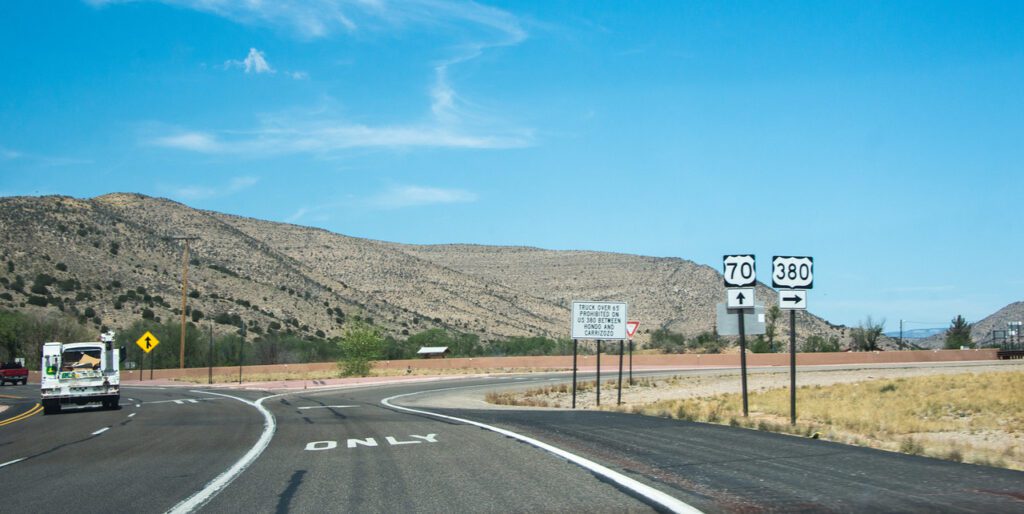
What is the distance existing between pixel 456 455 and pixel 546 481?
327cm

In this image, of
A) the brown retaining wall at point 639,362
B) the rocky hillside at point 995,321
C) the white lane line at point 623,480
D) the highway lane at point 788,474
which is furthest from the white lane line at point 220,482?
the rocky hillside at point 995,321

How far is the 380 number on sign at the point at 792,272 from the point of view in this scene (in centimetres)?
1941

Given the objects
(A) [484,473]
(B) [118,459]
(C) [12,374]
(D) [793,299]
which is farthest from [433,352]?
(A) [484,473]

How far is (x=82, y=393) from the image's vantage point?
3347 centimetres

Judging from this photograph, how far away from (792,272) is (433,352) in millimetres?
75526

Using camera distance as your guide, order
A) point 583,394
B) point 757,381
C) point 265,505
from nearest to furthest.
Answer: point 265,505
point 583,394
point 757,381

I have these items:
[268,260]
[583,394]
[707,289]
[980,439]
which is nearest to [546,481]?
[980,439]

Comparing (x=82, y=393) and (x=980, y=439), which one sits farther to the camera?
(x=82, y=393)

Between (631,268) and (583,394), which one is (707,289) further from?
(583,394)

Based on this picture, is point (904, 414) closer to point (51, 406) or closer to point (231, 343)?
point (51, 406)

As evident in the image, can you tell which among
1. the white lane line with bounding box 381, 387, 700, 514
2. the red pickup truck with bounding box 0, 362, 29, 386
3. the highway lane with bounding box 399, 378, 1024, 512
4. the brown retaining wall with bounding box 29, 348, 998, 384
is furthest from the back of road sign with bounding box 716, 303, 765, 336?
the red pickup truck with bounding box 0, 362, 29, 386

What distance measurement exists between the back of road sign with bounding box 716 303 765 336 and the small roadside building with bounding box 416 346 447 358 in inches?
2822

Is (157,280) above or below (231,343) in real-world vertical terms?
above

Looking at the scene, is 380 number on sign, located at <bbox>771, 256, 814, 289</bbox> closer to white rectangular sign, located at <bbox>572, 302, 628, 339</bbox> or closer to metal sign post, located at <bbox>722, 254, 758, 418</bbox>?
metal sign post, located at <bbox>722, 254, 758, 418</bbox>
